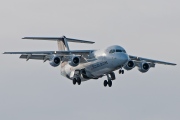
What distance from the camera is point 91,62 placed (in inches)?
2822

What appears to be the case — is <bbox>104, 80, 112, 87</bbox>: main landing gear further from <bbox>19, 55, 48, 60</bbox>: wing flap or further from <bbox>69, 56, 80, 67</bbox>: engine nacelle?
<bbox>19, 55, 48, 60</bbox>: wing flap

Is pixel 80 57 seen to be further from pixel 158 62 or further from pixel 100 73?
pixel 158 62

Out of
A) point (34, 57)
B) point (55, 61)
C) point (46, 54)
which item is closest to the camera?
point (55, 61)

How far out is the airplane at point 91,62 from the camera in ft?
228

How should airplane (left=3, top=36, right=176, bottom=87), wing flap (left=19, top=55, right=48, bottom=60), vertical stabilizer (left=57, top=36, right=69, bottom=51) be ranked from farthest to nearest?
1. vertical stabilizer (left=57, top=36, right=69, bottom=51)
2. wing flap (left=19, top=55, right=48, bottom=60)
3. airplane (left=3, top=36, right=176, bottom=87)

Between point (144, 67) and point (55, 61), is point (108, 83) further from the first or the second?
point (55, 61)

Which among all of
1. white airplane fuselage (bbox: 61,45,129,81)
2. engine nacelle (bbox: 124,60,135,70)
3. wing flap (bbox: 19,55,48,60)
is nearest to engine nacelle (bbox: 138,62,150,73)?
engine nacelle (bbox: 124,60,135,70)

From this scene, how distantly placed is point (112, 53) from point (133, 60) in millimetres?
5656

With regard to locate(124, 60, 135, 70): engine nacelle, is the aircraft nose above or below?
above

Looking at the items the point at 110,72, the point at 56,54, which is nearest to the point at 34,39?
the point at 56,54

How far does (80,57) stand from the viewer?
240 feet

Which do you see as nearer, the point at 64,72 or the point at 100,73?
the point at 100,73

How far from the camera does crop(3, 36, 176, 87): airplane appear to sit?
2739 inches

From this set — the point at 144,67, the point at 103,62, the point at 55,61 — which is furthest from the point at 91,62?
the point at 144,67
